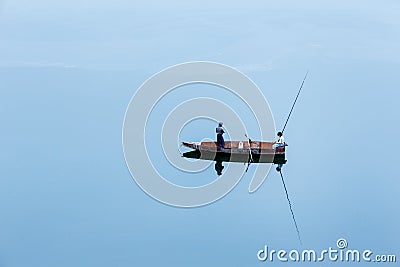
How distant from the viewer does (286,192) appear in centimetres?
334

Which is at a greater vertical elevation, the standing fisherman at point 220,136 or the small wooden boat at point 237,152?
the standing fisherman at point 220,136

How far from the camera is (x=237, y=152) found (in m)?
3.52

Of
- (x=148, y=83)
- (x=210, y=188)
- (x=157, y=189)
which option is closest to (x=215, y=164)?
(x=210, y=188)

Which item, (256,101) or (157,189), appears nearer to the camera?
(157,189)

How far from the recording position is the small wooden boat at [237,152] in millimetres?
3492

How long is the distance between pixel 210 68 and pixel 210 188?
0.76 metres

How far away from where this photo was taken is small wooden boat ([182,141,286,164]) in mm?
3492

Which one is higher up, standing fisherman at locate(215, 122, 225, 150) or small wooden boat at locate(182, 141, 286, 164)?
standing fisherman at locate(215, 122, 225, 150)

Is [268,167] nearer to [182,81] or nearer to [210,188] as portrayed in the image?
[210,188]

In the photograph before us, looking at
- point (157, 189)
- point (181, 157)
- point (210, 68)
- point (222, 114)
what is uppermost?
point (210, 68)

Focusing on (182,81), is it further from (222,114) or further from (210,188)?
(210,188)

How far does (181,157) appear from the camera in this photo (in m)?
3.46

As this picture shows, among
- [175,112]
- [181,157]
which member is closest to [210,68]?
[175,112]

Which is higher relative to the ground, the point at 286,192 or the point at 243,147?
the point at 243,147
